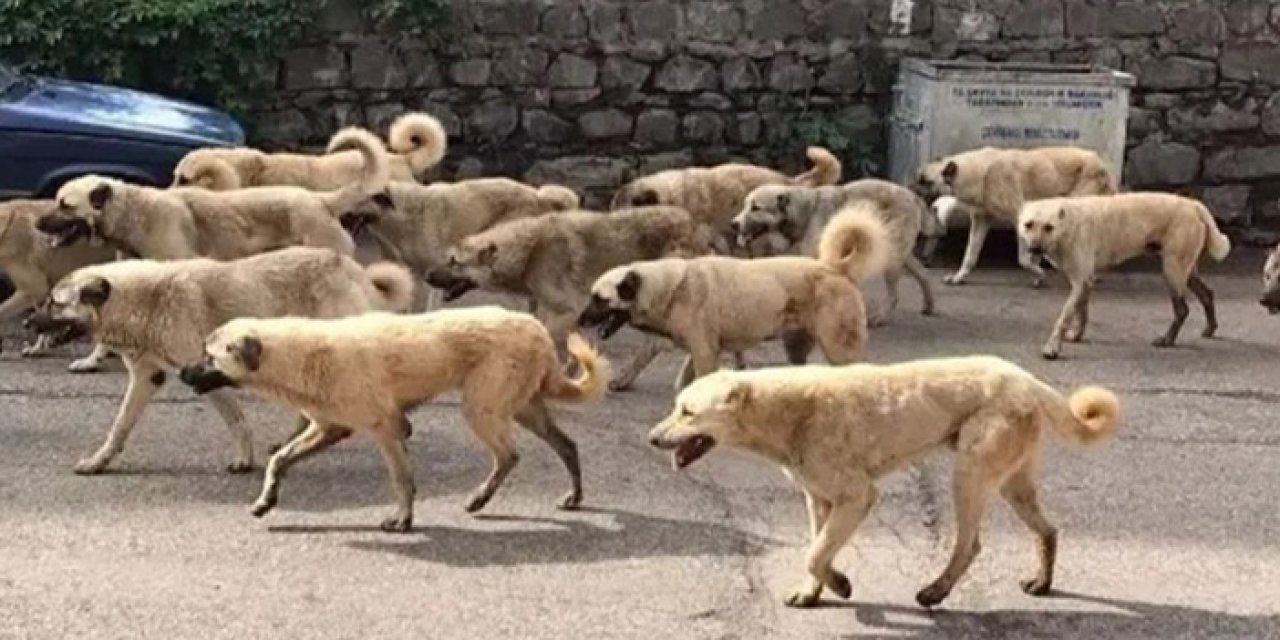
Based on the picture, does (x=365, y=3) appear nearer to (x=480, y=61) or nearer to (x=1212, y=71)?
(x=480, y=61)

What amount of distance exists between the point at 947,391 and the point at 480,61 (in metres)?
8.35

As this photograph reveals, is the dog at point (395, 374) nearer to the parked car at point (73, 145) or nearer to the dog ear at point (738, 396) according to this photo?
the dog ear at point (738, 396)

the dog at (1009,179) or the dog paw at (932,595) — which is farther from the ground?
the dog at (1009,179)

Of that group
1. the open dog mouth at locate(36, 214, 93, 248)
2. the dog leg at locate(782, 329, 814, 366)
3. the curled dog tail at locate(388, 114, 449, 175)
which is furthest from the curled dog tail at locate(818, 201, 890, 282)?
the open dog mouth at locate(36, 214, 93, 248)

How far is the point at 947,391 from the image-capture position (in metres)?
6.85

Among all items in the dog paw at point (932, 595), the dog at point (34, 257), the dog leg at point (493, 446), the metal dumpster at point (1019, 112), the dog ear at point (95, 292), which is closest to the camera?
the dog paw at point (932, 595)

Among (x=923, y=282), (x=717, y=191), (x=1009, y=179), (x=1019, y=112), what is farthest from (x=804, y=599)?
(x=1019, y=112)

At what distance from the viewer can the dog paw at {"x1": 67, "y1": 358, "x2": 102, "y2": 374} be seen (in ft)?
33.6

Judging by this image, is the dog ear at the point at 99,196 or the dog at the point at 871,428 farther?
the dog ear at the point at 99,196

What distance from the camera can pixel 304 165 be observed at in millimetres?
11344

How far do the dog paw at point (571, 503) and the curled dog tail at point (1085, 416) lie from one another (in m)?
2.05

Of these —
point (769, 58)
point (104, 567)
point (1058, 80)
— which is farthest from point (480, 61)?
point (104, 567)

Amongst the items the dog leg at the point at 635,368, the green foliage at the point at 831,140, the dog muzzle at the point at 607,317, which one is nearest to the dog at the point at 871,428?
the dog muzzle at the point at 607,317

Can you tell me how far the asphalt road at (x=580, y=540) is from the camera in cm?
678
